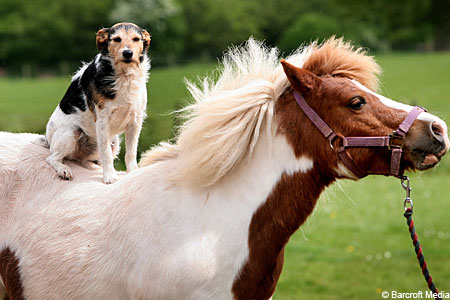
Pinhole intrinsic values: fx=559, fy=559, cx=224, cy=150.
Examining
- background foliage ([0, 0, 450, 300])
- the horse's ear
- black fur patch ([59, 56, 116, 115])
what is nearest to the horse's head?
the horse's ear

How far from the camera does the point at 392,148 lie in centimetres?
280

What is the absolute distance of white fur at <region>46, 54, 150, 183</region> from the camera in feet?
11.0

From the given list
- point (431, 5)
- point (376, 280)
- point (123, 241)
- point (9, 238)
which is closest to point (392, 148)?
point (123, 241)

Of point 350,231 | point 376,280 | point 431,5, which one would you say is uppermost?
point 431,5

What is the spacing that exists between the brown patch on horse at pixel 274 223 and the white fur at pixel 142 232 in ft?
0.14

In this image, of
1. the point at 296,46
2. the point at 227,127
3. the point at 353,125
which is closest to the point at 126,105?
the point at 227,127

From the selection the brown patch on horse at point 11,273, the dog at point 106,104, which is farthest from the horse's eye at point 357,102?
the brown patch on horse at point 11,273

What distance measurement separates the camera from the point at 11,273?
3.31 m

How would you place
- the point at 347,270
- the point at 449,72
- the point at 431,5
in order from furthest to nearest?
1. the point at 449,72
2. the point at 431,5
3. the point at 347,270

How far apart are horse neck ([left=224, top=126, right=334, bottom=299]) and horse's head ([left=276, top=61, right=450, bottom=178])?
2.9 inches

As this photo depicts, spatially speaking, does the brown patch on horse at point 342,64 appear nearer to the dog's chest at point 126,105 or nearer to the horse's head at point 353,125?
the horse's head at point 353,125

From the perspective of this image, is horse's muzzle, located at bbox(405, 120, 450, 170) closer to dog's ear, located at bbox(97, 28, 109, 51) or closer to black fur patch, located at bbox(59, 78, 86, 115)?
dog's ear, located at bbox(97, 28, 109, 51)

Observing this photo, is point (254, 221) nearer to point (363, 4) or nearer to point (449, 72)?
point (363, 4)

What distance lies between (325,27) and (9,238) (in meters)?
38.6
